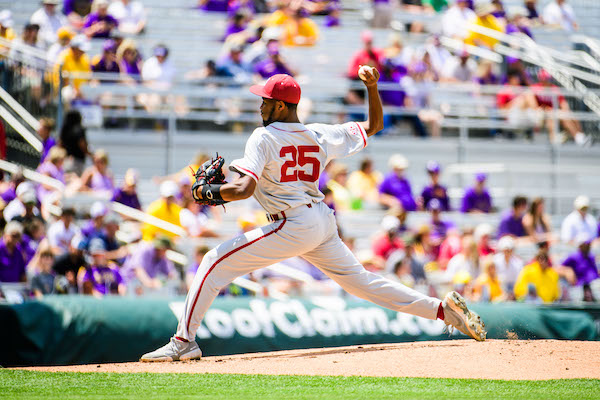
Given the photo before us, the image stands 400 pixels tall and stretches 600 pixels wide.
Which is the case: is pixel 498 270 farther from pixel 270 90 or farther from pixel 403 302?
pixel 270 90

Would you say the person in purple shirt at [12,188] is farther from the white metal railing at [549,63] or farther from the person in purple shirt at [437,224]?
the white metal railing at [549,63]

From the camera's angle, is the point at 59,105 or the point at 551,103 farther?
the point at 551,103

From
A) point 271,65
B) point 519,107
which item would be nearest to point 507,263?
point 519,107

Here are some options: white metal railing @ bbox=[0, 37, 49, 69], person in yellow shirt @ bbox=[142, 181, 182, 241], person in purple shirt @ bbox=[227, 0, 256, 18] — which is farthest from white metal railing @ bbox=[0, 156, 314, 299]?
person in purple shirt @ bbox=[227, 0, 256, 18]

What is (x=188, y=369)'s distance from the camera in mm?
6254

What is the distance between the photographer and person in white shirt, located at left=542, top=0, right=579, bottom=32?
61.6 feet

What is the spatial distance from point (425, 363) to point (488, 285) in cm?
450

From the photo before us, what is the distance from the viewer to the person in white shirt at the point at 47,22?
1527 centimetres

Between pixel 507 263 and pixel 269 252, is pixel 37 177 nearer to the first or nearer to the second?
pixel 507 263

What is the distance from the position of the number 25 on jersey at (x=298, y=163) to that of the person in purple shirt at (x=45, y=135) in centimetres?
683

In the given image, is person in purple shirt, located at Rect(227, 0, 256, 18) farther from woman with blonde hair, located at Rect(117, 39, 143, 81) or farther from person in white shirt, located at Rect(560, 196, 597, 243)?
person in white shirt, located at Rect(560, 196, 597, 243)

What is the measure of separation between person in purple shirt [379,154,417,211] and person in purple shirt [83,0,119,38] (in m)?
5.67

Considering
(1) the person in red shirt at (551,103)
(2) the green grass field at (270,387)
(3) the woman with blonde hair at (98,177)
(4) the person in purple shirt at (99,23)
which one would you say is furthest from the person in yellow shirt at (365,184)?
(2) the green grass field at (270,387)

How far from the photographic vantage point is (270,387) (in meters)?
5.66
